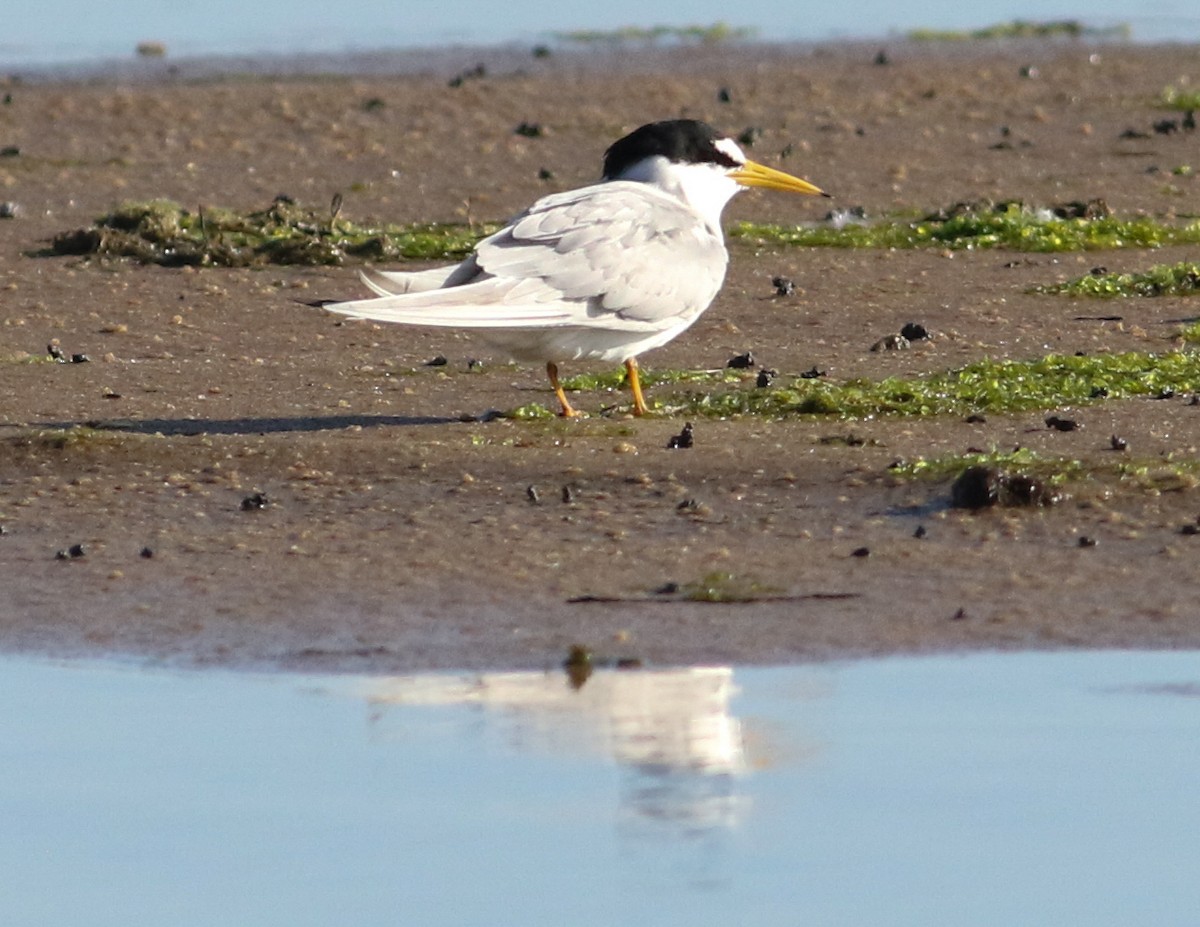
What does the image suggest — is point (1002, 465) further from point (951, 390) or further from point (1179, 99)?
point (1179, 99)

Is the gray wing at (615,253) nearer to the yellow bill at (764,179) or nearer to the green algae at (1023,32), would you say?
the yellow bill at (764,179)

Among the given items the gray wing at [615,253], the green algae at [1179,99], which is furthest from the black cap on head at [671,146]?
the green algae at [1179,99]

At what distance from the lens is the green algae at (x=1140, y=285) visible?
387 inches

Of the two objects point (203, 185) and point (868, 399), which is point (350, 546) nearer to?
point (868, 399)

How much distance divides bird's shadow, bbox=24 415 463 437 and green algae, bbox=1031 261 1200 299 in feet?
10.2

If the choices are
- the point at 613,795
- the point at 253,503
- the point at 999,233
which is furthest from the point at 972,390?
the point at 613,795

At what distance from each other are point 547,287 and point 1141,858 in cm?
372

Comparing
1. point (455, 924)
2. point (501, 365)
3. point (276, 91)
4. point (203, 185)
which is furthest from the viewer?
point (276, 91)

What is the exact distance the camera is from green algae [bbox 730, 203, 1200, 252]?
36.6ft

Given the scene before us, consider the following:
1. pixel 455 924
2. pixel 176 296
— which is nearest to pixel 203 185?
pixel 176 296

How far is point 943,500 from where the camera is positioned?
6781 millimetres

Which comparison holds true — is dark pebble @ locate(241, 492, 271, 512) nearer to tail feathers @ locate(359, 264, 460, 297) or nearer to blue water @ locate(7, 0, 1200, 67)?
tail feathers @ locate(359, 264, 460, 297)

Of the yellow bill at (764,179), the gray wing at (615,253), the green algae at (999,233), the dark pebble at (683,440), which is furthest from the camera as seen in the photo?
→ the green algae at (999,233)

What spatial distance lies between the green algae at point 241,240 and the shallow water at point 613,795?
17.9 feet
